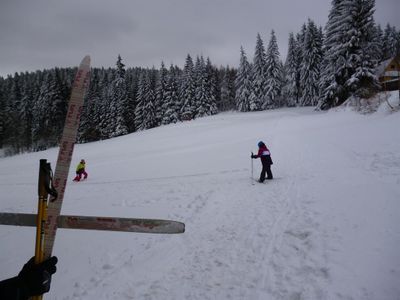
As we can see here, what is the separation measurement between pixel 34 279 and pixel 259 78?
184 feet

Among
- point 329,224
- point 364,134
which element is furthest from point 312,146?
point 329,224

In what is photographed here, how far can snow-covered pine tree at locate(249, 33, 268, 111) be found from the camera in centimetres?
5288

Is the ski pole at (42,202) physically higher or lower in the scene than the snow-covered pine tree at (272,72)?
lower

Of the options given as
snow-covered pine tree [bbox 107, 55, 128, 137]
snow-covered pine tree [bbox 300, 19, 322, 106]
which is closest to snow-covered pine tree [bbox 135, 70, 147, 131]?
snow-covered pine tree [bbox 107, 55, 128, 137]

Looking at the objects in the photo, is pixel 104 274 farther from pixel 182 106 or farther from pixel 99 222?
pixel 182 106

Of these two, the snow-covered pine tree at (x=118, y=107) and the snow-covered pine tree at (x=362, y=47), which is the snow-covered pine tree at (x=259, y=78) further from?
the snow-covered pine tree at (x=118, y=107)

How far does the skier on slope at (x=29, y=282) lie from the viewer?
2.06 m

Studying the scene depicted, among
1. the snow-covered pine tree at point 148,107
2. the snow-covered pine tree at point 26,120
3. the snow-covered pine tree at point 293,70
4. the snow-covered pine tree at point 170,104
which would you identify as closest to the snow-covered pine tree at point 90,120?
the snow-covered pine tree at point 148,107

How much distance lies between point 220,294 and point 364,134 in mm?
16648

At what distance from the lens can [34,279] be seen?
90.4 inches

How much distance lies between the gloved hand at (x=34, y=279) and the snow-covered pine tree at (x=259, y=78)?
174 feet

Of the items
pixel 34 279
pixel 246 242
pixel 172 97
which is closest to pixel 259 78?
pixel 172 97

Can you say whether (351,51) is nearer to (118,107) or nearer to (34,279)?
(34,279)

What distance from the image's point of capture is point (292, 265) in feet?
13.9
